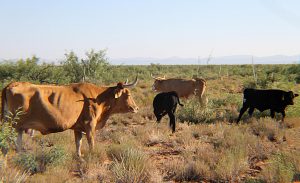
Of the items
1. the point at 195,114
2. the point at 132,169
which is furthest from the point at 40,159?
the point at 195,114

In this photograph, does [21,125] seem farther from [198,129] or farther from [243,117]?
[243,117]

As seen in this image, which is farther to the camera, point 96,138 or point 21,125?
point 96,138

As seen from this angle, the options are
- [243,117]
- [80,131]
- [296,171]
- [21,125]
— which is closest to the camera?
[296,171]

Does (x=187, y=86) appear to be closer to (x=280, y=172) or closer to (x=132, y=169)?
(x=132, y=169)

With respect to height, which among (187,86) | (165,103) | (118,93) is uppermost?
(118,93)

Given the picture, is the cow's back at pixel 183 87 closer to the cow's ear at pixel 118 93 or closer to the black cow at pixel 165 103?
the black cow at pixel 165 103

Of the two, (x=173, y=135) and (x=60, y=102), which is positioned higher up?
(x=60, y=102)

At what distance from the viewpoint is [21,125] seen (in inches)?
269

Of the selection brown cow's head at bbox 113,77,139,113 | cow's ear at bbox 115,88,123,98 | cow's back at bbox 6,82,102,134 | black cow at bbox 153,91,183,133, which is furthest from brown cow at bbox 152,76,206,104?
cow's back at bbox 6,82,102,134

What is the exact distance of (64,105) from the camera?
7.28 metres

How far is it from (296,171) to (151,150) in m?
3.67

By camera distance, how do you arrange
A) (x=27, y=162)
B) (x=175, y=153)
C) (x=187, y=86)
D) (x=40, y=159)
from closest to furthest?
(x=27, y=162)
(x=40, y=159)
(x=175, y=153)
(x=187, y=86)

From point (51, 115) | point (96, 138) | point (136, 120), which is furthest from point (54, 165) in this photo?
point (136, 120)

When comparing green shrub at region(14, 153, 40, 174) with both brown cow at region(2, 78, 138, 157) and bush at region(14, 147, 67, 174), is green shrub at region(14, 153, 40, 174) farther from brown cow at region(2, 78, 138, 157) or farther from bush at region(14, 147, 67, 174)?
brown cow at region(2, 78, 138, 157)
